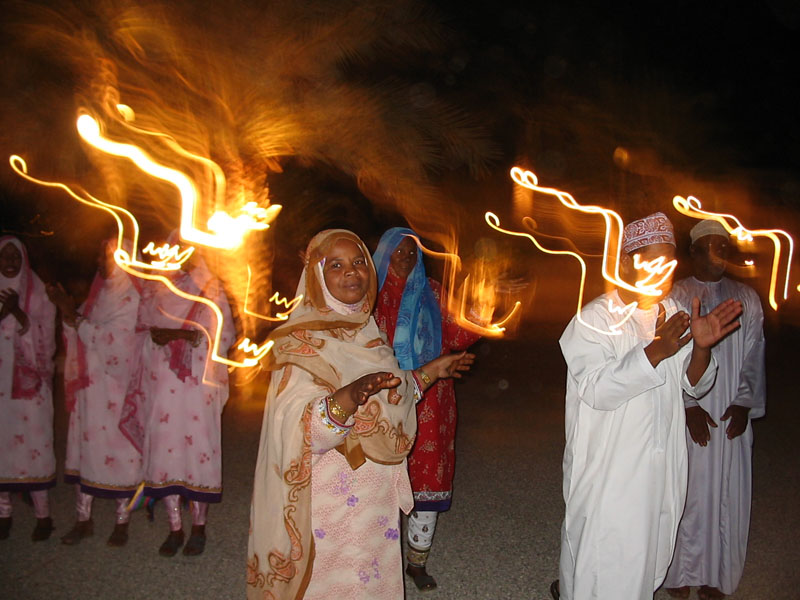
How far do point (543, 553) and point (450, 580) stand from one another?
0.84m

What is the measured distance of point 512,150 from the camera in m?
10.8

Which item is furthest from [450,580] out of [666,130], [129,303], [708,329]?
[666,130]

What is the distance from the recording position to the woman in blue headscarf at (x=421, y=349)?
4121mm

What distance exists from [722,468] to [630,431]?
156 cm

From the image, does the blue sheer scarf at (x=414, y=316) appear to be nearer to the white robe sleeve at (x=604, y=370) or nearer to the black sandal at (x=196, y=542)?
the white robe sleeve at (x=604, y=370)

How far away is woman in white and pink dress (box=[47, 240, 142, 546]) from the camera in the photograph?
187 inches

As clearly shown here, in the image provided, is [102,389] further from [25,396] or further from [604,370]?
[604,370]

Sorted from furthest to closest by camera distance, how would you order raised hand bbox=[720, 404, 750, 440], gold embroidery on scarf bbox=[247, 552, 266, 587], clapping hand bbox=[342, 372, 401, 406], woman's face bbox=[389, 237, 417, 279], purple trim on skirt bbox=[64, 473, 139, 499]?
1. purple trim on skirt bbox=[64, 473, 139, 499]
2. woman's face bbox=[389, 237, 417, 279]
3. raised hand bbox=[720, 404, 750, 440]
4. gold embroidery on scarf bbox=[247, 552, 266, 587]
5. clapping hand bbox=[342, 372, 401, 406]

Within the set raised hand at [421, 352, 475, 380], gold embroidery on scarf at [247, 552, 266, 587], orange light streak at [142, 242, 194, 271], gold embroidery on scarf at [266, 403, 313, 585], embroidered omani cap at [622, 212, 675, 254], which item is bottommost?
gold embroidery on scarf at [247, 552, 266, 587]

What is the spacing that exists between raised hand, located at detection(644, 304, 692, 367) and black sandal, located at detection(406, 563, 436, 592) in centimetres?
231

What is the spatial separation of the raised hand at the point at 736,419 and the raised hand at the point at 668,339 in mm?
1624

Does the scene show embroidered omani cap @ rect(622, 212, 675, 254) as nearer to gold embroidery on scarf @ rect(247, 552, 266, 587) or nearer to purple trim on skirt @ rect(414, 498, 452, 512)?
purple trim on skirt @ rect(414, 498, 452, 512)

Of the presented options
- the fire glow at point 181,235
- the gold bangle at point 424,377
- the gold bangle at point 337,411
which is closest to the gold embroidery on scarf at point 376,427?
the gold bangle at point 337,411

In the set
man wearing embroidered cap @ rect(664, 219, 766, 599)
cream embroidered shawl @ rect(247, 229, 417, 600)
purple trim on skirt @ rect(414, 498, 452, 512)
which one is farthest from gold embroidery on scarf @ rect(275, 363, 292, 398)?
man wearing embroidered cap @ rect(664, 219, 766, 599)
